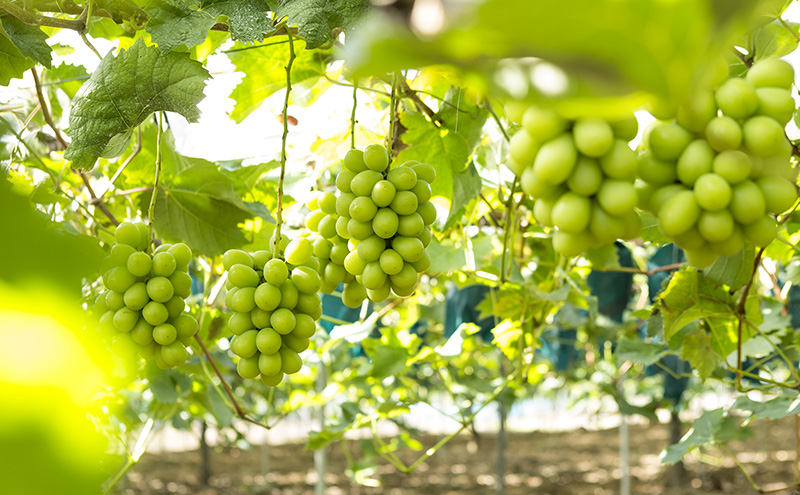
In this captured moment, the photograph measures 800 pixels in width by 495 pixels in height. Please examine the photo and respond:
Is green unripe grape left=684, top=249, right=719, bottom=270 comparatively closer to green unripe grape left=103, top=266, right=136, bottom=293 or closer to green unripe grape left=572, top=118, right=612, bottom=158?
green unripe grape left=572, top=118, right=612, bottom=158

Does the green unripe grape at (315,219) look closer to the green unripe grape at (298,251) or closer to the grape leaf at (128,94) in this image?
the green unripe grape at (298,251)

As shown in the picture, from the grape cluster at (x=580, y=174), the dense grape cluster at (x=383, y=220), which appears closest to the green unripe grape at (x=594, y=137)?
the grape cluster at (x=580, y=174)

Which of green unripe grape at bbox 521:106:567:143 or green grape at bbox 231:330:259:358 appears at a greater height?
green unripe grape at bbox 521:106:567:143

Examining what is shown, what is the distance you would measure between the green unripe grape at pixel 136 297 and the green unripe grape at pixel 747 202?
719 mm

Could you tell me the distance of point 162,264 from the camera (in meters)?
0.86

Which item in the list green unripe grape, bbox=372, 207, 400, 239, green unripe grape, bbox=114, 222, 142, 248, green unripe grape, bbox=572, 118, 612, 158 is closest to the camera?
green unripe grape, bbox=572, 118, 612, 158

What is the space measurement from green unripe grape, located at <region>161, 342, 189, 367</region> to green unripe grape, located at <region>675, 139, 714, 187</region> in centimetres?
66

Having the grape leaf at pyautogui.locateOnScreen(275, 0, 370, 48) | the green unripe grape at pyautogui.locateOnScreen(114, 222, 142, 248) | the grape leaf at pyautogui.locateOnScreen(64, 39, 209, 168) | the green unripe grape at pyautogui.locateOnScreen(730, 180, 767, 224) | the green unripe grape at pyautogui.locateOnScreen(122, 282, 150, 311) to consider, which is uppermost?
the grape leaf at pyautogui.locateOnScreen(275, 0, 370, 48)

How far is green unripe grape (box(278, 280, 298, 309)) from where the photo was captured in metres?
0.82

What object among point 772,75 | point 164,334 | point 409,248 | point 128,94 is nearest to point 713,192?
point 772,75

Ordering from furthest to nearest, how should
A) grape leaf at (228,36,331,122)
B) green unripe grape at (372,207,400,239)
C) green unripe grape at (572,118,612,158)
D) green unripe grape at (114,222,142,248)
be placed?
A: grape leaf at (228,36,331,122) → green unripe grape at (114,222,142,248) → green unripe grape at (372,207,400,239) → green unripe grape at (572,118,612,158)

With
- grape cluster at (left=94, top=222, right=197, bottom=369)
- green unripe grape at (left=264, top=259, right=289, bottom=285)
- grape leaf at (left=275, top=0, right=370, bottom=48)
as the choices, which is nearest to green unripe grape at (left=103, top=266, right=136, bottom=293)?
grape cluster at (left=94, top=222, right=197, bottom=369)

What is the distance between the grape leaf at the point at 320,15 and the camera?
85 centimetres

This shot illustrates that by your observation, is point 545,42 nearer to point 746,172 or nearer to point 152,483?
point 746,172
